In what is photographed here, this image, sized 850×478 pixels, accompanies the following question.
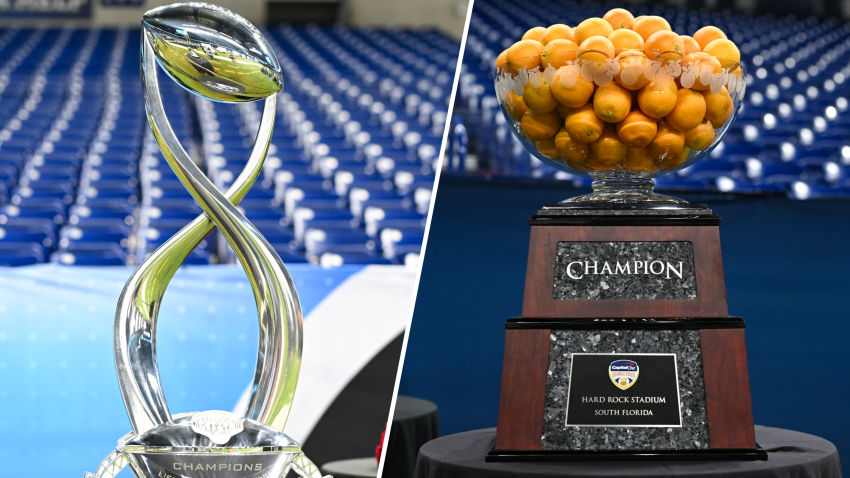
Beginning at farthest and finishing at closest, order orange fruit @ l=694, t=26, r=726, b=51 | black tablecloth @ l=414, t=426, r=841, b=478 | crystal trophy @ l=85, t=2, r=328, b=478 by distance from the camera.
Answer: orange fruit @ l=694, t=26, r=726, b=51, black tablecloth @ l=414, t=426, r=841, b=478, crystal trophy @ l=85, t=2, r=328, b=478

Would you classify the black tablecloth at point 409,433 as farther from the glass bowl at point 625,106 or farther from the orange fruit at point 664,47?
the orange fruit at point 664,47

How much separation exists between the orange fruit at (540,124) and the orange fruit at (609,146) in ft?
0.15

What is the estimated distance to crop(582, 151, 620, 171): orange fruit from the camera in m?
0.86

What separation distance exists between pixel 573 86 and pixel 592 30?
0.25ft

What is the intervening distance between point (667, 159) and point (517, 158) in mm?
2582

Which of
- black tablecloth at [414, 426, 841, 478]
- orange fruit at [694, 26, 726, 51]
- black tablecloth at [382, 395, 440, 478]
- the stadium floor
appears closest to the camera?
black tablecloth at [414, 426, 841, 478]

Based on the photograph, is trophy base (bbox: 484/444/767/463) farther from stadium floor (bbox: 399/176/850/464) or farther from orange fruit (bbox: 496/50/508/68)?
stadium floor (bbox: 399/176/850/464)

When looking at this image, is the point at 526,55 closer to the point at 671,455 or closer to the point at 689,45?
the point at 689,45

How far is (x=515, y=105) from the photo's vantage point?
89 cm

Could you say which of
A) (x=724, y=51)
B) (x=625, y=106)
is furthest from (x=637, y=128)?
(x=724, y=51)

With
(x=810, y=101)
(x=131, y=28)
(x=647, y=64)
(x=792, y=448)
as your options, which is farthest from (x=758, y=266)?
(x=131, y=28)

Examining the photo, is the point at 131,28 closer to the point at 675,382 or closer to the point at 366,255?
the point at 366,255

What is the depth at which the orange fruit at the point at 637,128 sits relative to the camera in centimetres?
81

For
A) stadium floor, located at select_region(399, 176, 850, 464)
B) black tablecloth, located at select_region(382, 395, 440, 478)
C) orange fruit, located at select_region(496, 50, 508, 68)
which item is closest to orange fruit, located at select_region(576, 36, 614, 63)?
orange fruit, located at select_region(496, 50, 508, 68)
